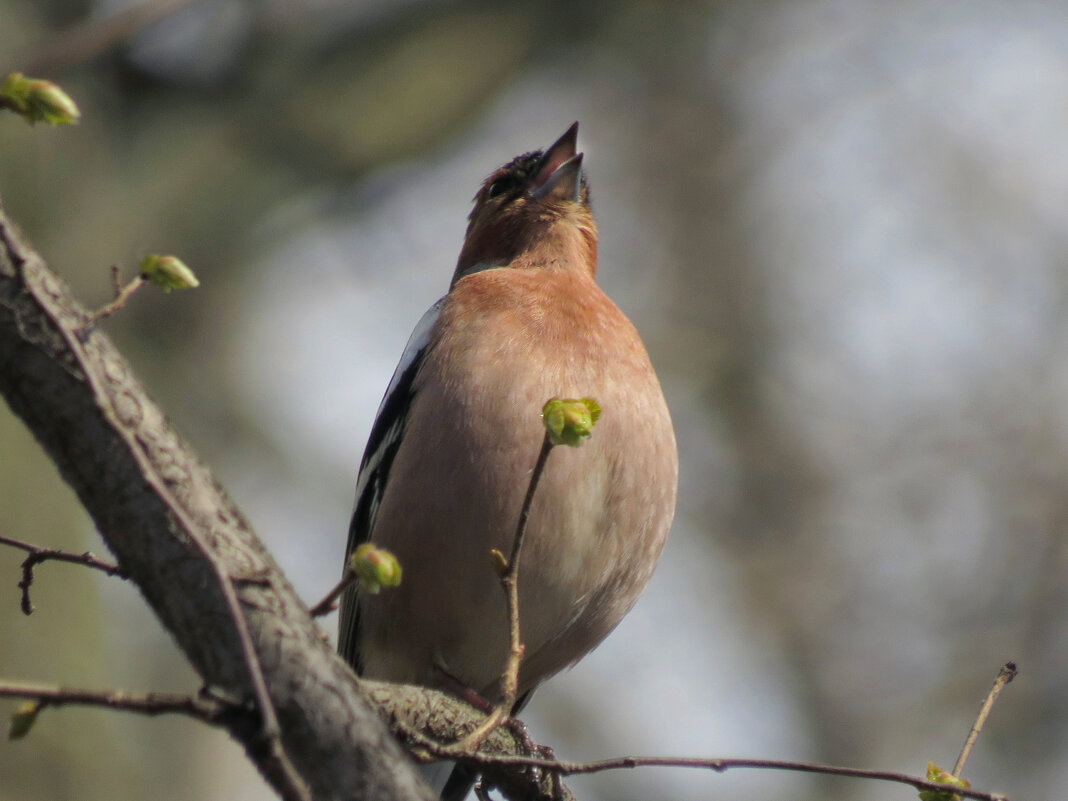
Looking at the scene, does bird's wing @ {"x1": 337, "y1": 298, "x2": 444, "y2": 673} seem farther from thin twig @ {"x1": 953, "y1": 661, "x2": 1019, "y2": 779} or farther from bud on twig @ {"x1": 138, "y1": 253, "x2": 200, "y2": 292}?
thin twig @ {"x1": 953, "y1": 661, "x2": 1019, "y2": 779}

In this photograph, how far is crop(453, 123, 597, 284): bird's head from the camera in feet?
17.6

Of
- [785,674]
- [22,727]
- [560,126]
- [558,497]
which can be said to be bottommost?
[22,727]

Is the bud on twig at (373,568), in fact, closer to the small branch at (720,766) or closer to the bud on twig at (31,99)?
the small branch at (720,766)

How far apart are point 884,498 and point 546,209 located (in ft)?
23.3

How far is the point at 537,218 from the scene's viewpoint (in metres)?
5.48

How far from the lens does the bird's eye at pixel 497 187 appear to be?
579 centimetres

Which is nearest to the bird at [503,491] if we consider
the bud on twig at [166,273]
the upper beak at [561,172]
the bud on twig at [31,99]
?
the upper beak at [561,172]

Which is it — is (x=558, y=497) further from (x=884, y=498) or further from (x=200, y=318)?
(x=884, y=498)

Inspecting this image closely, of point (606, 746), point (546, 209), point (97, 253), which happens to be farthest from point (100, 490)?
point (606, 746)

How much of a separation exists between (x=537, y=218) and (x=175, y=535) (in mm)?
3790

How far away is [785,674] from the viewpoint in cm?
1109

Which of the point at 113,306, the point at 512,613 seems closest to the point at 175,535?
the point at 113,306

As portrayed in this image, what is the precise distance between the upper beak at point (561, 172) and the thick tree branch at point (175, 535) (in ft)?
12.3

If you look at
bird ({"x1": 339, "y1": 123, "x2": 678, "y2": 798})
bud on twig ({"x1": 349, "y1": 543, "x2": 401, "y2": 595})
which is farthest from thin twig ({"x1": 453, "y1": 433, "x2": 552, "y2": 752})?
bird ({"x1": 339, "y1": 123, "x2": 678, "y2": 798})
